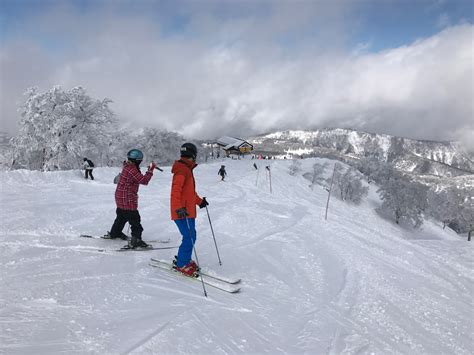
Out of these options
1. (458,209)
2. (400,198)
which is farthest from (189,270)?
(458,209)

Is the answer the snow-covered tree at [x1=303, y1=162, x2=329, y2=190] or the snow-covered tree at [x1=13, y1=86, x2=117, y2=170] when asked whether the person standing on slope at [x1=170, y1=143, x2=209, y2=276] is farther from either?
the snow-covered tree at [x1=303, y1=162, x2=329, y2=190]

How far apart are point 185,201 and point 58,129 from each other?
33.0 m

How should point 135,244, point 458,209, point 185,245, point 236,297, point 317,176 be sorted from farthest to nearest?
point 317,176 < point 458,209 < point 135,244 < point 185,245 < point 236,297

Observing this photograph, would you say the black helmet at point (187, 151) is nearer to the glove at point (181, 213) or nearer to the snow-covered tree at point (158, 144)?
the glove at point (181, 213)

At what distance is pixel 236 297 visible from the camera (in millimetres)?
4973

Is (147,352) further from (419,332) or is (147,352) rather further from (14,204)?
(14,204)

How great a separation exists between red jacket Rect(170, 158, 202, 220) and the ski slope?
4.18 feet

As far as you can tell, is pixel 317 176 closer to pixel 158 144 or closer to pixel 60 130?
pixel 158 144

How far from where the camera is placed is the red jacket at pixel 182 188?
17.9 feet

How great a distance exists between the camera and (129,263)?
243 inches

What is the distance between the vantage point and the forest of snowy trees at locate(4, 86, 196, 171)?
33500 millimetres

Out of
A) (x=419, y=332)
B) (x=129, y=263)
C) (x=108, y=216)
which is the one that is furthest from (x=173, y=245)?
(x=419, y=332)

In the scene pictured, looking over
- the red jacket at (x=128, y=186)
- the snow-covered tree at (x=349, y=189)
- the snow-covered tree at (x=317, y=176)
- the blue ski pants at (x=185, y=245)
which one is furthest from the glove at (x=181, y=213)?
the snow-covered tree at (x=349, y=189)

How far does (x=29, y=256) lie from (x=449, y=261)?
34.0ft
